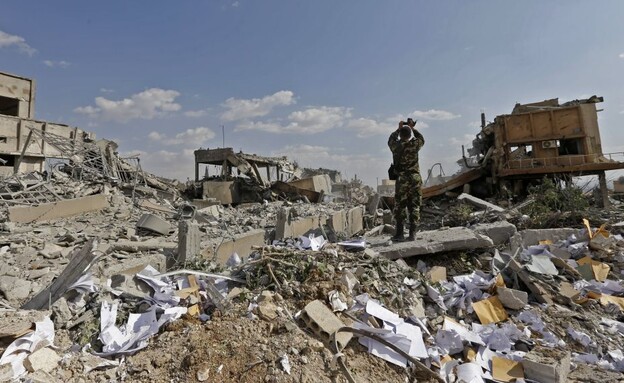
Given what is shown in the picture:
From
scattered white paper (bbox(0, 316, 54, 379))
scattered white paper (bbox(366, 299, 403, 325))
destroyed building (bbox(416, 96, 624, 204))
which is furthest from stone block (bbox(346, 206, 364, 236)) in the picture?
scattered white paper (bbox(0, 316, 54, 379))

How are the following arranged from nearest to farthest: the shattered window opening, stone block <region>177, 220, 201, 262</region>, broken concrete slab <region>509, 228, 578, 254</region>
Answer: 1. stone block <region>177, 220, 201, 262</region>
2. broken concrete slab <region>509, 228, 578, 254</region>
3. the shattered window opening

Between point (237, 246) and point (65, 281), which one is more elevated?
point (237, 246)

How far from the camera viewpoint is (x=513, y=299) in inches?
140

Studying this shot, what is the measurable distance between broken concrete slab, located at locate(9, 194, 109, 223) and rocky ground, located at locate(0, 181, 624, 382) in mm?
3224

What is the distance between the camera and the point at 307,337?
2.56 meters

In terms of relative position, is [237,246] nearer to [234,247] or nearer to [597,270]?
[234,247]

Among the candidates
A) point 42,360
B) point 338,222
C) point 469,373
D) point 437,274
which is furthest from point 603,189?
point 42,360

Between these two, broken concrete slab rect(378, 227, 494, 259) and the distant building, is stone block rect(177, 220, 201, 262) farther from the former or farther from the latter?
the distant building

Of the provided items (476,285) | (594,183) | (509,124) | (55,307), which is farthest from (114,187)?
(594,183)

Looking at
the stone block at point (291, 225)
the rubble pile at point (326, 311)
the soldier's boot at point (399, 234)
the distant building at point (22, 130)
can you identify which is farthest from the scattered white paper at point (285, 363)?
the distant building at point (22, 130)

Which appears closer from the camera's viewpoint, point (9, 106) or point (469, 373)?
point (469, 373)

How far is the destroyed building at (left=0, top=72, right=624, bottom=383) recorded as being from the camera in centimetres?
236

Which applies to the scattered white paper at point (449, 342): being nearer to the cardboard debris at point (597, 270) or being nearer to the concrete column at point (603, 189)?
the cardboard debris at point (597, 270)

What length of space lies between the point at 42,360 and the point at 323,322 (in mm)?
1885
